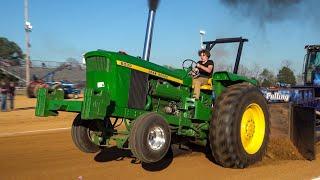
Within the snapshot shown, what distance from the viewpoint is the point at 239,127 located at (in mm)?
7062

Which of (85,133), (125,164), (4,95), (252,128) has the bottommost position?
(125,164)

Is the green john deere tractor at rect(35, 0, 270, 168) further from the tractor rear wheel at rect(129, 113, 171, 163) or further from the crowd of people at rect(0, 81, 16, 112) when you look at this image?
the crowd of people at rect(0, 81, 16, 112)

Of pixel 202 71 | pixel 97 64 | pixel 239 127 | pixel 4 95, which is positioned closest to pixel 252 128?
pixel 239 127

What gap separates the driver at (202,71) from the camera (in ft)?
25.0

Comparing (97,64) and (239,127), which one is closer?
(97,64)

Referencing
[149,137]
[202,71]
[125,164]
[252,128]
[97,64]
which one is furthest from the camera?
[202,71]

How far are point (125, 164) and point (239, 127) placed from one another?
181cm

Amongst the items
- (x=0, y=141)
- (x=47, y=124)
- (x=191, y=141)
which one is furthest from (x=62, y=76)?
(x=191, y=141)

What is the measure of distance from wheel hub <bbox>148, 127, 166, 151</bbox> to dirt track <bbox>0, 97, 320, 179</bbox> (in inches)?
22.5

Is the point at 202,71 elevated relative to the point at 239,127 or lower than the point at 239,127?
elevated

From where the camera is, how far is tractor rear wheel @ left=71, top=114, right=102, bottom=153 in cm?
709

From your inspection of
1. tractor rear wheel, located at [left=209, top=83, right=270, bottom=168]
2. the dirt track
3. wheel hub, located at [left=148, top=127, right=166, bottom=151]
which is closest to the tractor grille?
wheel hub, located at [left=148, top=127, right=166, bottom=151]

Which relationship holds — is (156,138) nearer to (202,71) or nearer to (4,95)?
(202,71)

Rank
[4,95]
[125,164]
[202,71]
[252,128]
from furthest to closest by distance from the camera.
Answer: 1. [4,95]
2. [202,71]
3. [252,128]
4. [125,164]
